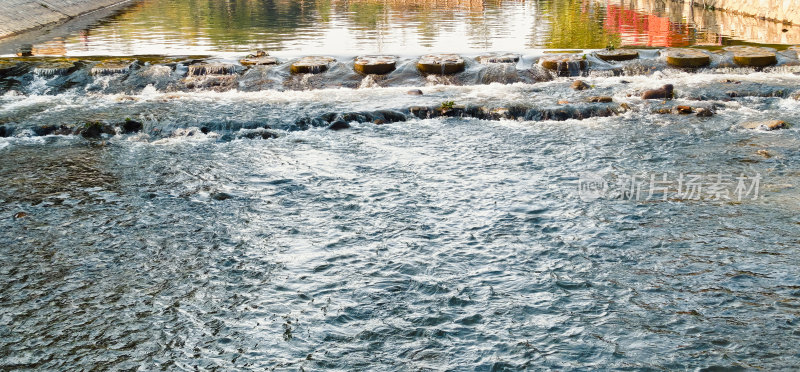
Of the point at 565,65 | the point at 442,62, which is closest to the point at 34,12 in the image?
the point at 442,62

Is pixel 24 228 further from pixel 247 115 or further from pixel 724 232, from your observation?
pixel 724 232

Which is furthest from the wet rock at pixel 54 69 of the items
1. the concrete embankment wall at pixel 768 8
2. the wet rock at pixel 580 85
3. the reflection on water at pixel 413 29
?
the concrete embankment wall at pixel 768 8

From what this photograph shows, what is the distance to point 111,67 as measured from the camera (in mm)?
19047

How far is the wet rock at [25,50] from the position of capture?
76.6 ft

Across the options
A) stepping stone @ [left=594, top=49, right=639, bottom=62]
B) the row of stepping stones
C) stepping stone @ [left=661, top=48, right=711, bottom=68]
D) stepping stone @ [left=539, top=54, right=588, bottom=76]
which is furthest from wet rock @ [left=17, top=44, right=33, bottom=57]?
stepping stone @ [left=661, top=48, right=711, bottom=68]

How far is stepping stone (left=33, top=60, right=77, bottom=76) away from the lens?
61.9 ft

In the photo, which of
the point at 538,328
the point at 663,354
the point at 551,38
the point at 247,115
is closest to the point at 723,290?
the point at 663,354

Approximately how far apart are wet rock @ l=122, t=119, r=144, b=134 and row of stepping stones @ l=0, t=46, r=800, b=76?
4468 millimetres

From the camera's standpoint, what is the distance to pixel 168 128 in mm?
14336

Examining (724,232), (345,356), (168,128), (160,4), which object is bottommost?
(345,356)

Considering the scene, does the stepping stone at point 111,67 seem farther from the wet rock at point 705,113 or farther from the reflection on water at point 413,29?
the wet rock at point 705,113

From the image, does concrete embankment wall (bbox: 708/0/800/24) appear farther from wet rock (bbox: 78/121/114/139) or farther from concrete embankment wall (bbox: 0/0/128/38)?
concrete embankment wall (bbox: 0/0/128/38)

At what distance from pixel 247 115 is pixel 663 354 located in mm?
11236

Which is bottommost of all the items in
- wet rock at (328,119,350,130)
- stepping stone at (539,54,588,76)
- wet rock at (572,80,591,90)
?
wet rock at (328,119,350,130)
